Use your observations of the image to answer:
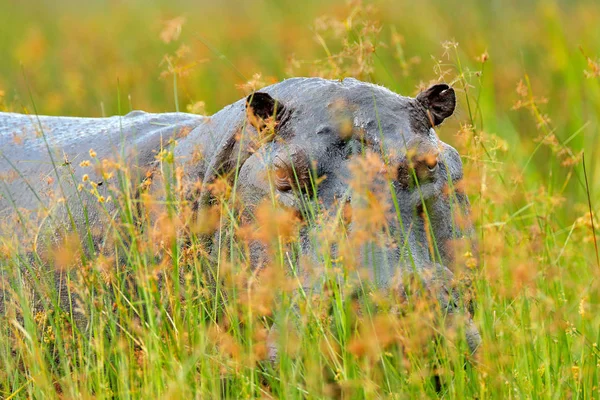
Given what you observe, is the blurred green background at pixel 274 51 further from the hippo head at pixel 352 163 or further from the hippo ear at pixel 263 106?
the hippo ear at pixel 263 106

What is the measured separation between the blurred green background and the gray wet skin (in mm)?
3644

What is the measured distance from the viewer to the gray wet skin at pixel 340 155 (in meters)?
2.81

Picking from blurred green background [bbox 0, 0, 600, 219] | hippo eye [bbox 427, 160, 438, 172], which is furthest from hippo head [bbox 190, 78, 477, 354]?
blurred green background [bbox 0, 0, 600, 219]

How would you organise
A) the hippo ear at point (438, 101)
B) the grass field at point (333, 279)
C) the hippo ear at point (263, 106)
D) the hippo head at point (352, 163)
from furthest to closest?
the hippo ear at point (438, 101), the hippo ear at point (263, 106), the hippo head at point (352, 163), the grass field at point (333, 279)

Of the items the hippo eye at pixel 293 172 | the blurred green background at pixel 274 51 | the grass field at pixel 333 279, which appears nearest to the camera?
the grass field at pixel 333 279

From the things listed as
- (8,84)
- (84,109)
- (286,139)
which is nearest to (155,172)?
(286,139)

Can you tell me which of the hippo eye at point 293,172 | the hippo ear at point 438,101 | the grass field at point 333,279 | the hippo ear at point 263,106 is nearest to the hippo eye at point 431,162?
the grass field at point 333,279

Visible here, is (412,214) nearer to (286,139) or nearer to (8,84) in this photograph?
(286,139)

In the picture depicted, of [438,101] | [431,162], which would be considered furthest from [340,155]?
[438,101]

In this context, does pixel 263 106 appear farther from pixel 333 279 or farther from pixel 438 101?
pixel 333 279

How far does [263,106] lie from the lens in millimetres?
3141

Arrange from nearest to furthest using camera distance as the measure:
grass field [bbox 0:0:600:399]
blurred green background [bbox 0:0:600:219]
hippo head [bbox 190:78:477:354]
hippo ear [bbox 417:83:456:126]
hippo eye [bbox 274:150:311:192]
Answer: grass field [bbox 0:0:600:399] → hippo head [bbox 190:78:477:354] → hippo eye [bbox 274:150:311:192] → hippo ear [bbox 417:83:456:126] → blurred green background [bbox 0:0:600:219]

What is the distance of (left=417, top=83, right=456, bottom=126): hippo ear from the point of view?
127 inches

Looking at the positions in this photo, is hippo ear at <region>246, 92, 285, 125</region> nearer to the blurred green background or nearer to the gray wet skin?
the gray wet skin
